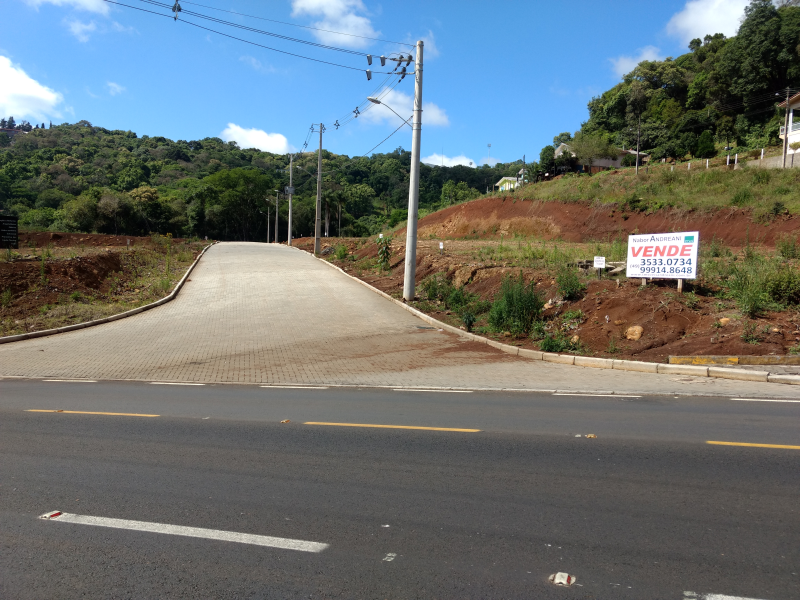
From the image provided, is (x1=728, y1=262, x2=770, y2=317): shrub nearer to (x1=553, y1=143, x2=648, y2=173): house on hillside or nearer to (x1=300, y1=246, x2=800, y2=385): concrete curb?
(x1=300, y1=246, x2=800, y2=385): concrete curb

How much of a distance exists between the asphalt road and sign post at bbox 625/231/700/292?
627cm

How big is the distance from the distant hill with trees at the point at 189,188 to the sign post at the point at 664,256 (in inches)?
1626

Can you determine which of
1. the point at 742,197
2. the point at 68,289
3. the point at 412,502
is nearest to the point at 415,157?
the point at 68,289

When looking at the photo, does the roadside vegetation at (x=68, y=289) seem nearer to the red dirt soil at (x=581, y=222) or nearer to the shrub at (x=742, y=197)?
the red dirt soil at (x=581, y=222)

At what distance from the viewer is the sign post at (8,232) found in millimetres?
24672

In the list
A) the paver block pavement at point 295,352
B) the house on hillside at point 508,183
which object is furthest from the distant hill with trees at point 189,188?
the paver block pavement at point 295,352

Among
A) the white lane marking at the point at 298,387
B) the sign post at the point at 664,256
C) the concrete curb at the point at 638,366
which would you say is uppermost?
the sign post at the point at 664,256

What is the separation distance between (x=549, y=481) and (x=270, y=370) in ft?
28.2

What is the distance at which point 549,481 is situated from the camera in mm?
5277

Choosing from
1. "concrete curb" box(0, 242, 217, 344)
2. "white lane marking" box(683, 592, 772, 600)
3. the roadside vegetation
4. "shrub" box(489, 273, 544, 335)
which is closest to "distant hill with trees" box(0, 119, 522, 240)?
the roadside vegetation

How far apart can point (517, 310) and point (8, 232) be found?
76.1ft

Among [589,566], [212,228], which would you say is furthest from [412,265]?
[212,228]

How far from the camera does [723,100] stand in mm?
69688

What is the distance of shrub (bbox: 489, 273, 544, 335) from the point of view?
15.3 meters
